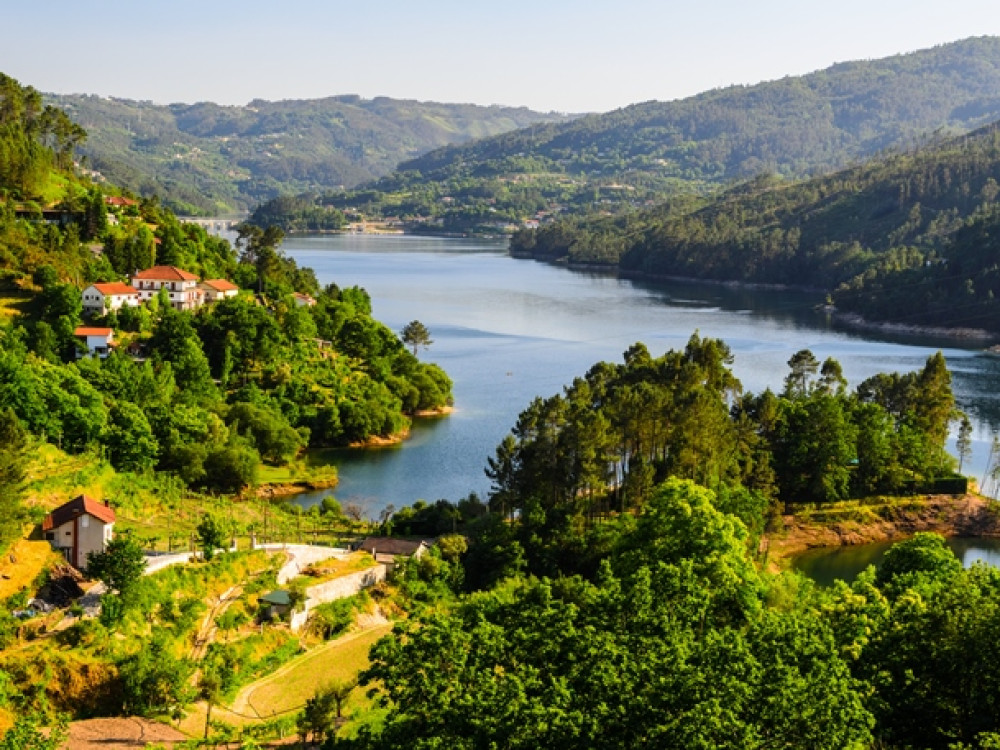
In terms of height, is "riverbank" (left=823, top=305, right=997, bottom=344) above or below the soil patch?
above

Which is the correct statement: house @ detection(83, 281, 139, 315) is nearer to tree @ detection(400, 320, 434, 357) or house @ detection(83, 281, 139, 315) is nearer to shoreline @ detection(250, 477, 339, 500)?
shoreline @ detection(250, 477, 339, 500)

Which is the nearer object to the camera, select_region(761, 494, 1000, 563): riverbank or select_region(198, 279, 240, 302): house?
select_region(761, 494, 1000, 563): riverbank

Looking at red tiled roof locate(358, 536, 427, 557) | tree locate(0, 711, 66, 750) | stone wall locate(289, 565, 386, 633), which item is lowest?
red tiled roof locate(358, 536, 427, 557)

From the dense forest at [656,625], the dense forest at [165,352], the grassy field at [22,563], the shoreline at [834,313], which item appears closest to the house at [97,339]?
the dense forest at [165,352]

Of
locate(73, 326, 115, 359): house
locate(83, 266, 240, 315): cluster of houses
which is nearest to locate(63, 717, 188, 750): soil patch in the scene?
locate(73, 326, 115, 359): house

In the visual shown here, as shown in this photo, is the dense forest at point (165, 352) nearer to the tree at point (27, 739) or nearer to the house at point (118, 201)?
the house at point (118, 201)

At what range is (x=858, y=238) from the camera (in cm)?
13462

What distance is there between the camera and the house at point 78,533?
2319 centimetres

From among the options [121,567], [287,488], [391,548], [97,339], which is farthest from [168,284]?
[121,567]

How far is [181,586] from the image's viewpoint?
22562 millimetres

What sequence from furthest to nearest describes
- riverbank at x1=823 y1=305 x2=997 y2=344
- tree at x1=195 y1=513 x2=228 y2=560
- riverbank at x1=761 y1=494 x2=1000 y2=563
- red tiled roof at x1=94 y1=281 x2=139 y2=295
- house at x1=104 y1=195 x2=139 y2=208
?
riverbank at x1=823 y1=305 x2=997 y2=344 < house at x1=104 y1=195 x2=139 y2=208 < red tiled roof at x1=94 y1=281 x2=139 y2=295 < riverbank at x1=761 y1=494 x2=1000 y2=563 < tree at x1=195 y1=513 x2=228 y2=560

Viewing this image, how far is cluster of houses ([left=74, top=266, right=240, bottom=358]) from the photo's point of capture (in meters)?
44.7

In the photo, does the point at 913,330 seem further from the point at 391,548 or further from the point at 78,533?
the point at 78,533

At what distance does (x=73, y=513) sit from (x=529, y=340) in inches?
2287
